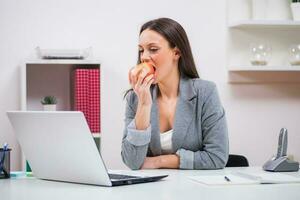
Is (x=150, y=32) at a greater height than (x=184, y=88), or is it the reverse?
(x=150, y=32)

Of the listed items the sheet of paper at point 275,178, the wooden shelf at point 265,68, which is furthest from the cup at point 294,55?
the sheet of paper at point 275,178

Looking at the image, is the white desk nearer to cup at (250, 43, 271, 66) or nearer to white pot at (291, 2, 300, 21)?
cup at (250, 43, 271, 66)

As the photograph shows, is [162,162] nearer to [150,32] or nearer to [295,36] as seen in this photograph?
[150,32]

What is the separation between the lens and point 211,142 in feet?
7.75

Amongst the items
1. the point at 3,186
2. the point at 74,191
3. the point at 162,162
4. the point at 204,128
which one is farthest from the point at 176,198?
the point at 204,128

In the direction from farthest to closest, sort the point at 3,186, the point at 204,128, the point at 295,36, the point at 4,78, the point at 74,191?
1. the point at 295,36
2. the point at 4,78
3. the point at 204,128
4. the point at 3,186
5. the point at 74,191

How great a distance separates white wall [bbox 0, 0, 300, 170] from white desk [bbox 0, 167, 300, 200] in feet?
5.70

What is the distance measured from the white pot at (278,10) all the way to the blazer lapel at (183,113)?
1.38 metres

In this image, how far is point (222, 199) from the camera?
1.43 meters

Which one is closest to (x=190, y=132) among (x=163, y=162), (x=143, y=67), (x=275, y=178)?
(x=163, y=162)

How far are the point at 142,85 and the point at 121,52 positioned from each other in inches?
48.6

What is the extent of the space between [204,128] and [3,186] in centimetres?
97

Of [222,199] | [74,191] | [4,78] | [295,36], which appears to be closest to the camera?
[222,199]

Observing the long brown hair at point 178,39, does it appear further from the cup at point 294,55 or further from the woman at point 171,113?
the cup at point 294,55
